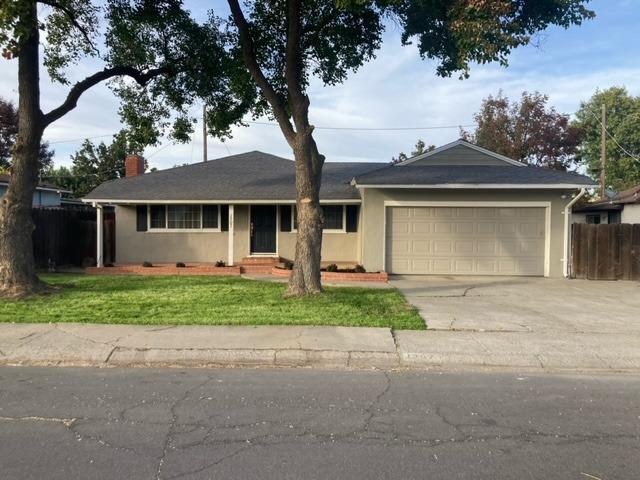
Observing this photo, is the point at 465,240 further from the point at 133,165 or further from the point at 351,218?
the point at 133,165

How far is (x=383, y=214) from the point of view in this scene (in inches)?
A: 636

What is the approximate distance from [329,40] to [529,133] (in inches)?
994

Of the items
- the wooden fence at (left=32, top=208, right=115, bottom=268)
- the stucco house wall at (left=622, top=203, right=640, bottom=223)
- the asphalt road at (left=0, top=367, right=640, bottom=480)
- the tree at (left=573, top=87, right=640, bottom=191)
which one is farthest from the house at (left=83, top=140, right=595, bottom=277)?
the tree at (left=573, top=87, right=640, bottom=191)

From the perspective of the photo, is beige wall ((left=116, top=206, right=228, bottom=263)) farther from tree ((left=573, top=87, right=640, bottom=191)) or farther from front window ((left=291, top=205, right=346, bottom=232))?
tree ((left=573, top=87, right=640, bottom=191))

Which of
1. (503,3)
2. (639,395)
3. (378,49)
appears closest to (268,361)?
(639,395)

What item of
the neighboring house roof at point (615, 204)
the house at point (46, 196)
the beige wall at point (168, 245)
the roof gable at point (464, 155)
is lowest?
the beige wall at point (168, 245)

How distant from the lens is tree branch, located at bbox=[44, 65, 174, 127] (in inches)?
472

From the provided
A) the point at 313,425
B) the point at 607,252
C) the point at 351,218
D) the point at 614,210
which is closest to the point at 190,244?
the point at 351,218

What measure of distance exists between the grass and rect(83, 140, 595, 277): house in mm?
3957

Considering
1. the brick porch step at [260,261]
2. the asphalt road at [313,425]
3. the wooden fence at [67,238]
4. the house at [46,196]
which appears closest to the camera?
the asphalt road at [313,425]

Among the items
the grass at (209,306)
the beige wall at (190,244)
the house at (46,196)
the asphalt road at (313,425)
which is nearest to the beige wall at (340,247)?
the beige wall at (190,244)

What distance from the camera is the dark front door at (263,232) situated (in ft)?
61.2

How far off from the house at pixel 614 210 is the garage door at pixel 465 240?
9304 millimetres

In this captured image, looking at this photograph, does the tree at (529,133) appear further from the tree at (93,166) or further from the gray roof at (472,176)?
the tree at (93,166)
